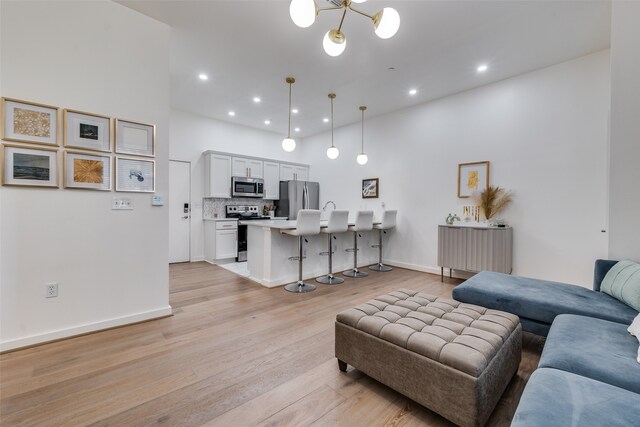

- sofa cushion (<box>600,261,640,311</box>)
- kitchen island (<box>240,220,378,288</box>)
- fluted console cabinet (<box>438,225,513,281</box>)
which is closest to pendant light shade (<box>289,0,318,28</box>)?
kitchen island (<box>240,220,378,288</box>)

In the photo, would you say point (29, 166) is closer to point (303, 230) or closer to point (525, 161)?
point (303, 230)

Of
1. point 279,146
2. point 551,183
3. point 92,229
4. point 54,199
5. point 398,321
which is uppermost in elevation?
point 279,146

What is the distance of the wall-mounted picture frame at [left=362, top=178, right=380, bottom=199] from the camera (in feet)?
18.6

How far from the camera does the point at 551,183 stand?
363 cm

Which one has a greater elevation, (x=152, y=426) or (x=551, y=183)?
(x=551, y=183)

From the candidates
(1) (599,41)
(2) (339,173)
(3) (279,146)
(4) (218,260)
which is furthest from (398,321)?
(3) (279,146)

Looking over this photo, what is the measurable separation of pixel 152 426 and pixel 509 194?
15.3 ft

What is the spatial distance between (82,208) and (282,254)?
234 centimetres

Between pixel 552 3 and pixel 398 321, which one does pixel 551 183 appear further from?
pixel 398 321

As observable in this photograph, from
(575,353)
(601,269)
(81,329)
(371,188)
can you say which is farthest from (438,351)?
(371,188)

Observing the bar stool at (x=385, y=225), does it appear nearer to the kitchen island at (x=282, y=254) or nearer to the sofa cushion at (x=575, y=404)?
the kitchen island at (x=282, y=254)

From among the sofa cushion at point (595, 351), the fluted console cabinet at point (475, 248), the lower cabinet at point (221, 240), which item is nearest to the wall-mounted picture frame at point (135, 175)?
the lower cabinet at point (221, 240)

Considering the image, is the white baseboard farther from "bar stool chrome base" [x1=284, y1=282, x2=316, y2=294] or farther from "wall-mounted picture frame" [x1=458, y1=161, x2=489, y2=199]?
"wall-mounted picture frame" [x1=458, y1=161, x2=489, y2=199]

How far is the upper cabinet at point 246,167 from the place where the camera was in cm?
602
